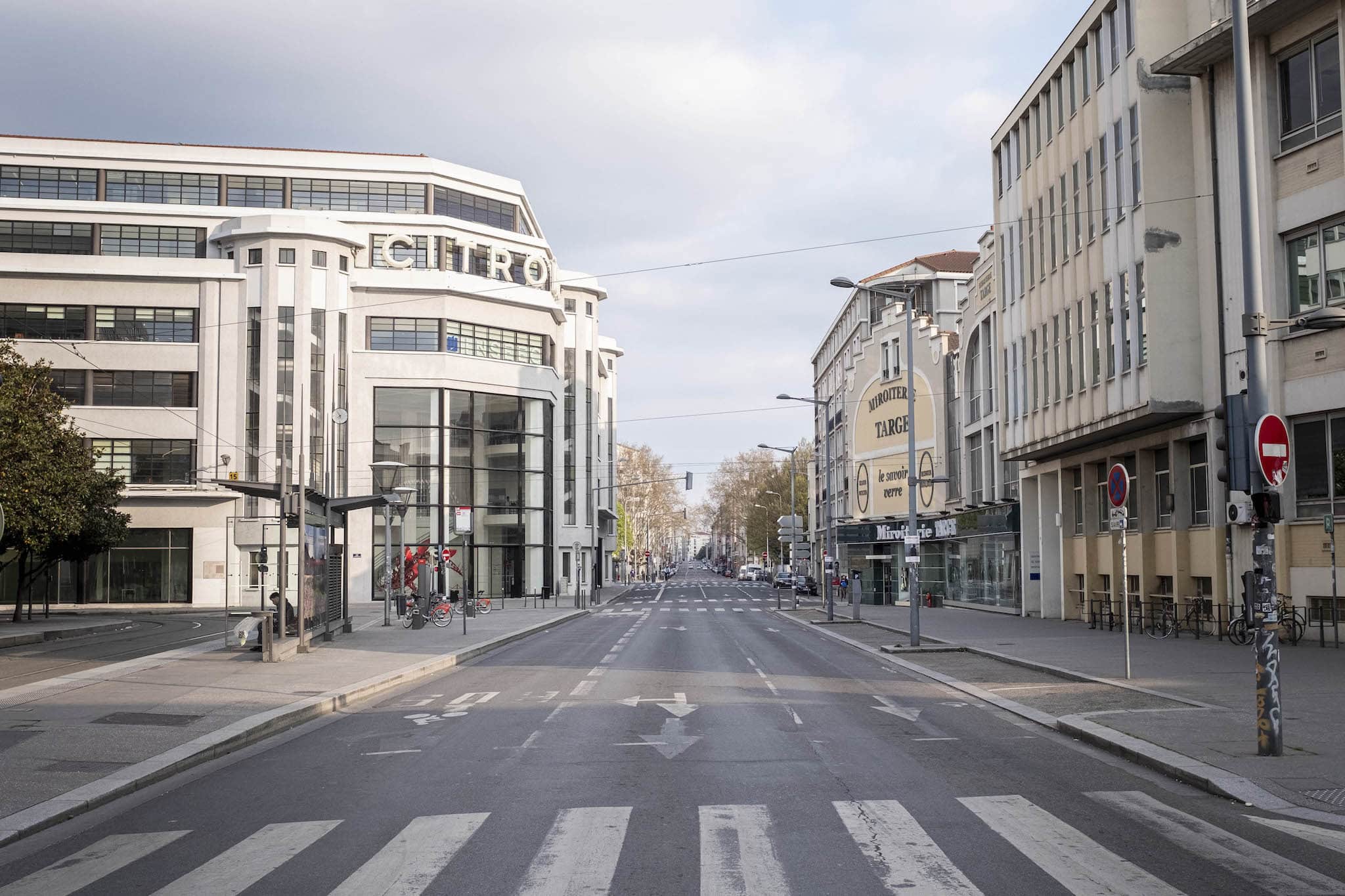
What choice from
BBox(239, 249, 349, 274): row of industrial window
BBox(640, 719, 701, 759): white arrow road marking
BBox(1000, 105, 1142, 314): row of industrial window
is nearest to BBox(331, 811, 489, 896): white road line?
BBox(640, 719, 701, 759): white arrow road marking

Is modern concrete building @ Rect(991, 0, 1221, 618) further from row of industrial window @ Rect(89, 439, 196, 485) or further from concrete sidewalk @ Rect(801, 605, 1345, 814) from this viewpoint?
row of industrial window @ Rect(89, 439, 196, 485)

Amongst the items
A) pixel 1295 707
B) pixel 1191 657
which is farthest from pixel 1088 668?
pixel 1295 707

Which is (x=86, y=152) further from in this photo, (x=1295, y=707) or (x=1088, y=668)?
(x=1295, y=707)

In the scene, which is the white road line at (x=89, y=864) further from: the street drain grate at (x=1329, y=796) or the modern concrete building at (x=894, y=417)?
the modern concrete building at (x=894, y=417)

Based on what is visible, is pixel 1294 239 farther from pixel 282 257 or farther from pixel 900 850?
pixel 282 257

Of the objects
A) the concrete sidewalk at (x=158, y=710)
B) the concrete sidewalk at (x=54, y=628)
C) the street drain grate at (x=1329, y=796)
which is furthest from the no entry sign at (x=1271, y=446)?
the concrete sidewalk at (x=54, y=628)

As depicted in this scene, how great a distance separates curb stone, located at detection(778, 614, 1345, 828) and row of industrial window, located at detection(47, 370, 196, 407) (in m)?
49.6

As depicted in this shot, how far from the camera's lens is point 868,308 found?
68625 millimetres

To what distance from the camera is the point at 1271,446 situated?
10586mm

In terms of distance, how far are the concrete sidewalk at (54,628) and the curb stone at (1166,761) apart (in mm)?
25033

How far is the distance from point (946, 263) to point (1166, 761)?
54198mm

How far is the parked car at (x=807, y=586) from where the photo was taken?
79562 millimetres

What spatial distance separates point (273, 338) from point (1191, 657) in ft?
156

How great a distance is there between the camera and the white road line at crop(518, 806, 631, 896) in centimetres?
650
